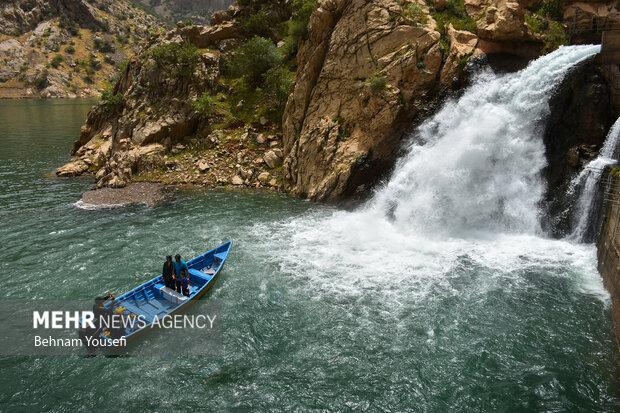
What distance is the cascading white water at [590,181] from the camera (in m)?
19.4

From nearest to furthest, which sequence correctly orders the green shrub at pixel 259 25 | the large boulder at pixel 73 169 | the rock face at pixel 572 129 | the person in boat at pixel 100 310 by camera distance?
the person in boat at pixel 100 310, the rock face at pixel 572 129, the large boulder at pixel 73 169, the green shrub at pixel 259 25

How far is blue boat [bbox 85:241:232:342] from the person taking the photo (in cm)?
1415

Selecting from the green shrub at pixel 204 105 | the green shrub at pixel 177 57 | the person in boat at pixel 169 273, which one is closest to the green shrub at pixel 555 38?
the person in boat at pixel 169 273

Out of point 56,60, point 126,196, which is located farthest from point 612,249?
point 56,60

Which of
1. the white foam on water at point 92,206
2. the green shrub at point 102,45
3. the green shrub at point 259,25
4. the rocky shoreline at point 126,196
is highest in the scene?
the green shrub at point 102,45

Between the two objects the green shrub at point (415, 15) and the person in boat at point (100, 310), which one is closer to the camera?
the person in boat at point (100, 310)

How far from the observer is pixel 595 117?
21.1m

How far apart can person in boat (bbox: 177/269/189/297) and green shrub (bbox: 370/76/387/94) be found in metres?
19.3

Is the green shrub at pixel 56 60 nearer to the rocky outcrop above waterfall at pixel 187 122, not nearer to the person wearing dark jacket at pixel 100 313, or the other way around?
the rocky outcrop above waterfall at pixel 187 122

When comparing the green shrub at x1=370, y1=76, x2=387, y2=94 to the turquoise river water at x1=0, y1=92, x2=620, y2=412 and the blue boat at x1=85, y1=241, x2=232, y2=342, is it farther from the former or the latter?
the blue boat at x1=85, y1=241, x2=232, y2=342

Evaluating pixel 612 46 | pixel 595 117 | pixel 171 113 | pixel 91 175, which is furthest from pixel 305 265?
pixel 91 175

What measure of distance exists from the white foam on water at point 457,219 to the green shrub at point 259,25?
28681 millimetres

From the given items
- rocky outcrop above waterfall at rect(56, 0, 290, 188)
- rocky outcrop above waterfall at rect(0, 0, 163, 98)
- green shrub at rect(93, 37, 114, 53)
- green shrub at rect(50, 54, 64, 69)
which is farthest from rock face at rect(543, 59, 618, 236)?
green shrub at rect(93, 37, 114, 53)

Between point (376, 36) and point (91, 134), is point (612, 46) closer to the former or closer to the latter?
point (376, 36)
